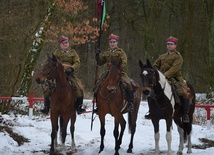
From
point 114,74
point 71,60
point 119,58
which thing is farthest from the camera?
point 71,60

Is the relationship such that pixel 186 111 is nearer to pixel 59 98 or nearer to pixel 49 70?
pixel 59 98

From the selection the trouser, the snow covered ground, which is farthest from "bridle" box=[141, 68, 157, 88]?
the snow covered ground

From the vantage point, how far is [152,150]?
12.4 m

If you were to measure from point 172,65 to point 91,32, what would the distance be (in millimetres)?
12858

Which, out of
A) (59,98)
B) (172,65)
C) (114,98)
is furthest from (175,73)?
(59,98)

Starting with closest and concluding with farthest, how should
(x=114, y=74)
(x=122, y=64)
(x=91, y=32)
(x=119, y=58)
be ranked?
(x=114, y=74), (x=119, y=58), (x=122, y=64), (x=91, y=32)

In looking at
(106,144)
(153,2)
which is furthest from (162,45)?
(106,144)

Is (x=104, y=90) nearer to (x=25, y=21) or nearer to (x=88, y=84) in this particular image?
(x=25, y=21)

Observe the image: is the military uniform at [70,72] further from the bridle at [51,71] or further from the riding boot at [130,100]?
the riding boot at [130,100]

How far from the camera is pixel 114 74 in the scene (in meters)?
10.5

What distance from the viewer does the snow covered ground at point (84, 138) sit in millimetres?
11383

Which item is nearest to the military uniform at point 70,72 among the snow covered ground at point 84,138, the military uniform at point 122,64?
the military uniform at point 122,64

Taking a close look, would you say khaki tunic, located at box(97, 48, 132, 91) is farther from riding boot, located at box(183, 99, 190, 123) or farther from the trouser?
riding boot, located at box(183, 99, 190, 123)

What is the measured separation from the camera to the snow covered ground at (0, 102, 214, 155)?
37.3ft
